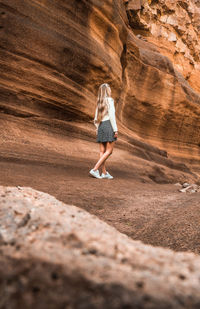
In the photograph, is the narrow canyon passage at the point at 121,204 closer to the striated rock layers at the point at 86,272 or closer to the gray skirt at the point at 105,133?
the gray skirt at the point at 105,133

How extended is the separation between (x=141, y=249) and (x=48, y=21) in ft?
21.0

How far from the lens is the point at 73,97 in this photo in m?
6.64

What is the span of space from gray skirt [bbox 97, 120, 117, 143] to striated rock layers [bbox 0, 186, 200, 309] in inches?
172

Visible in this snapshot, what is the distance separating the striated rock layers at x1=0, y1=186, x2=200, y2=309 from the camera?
638 mm

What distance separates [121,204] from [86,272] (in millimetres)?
2687

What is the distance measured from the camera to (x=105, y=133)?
5359 millimetres

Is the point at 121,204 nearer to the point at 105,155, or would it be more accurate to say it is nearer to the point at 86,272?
the point at 105,155

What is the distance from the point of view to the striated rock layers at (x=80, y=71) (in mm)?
5480

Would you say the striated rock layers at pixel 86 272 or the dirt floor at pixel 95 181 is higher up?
the striated rock layers at pixel 86 272

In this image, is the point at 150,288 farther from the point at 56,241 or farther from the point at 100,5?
the point at 100,5

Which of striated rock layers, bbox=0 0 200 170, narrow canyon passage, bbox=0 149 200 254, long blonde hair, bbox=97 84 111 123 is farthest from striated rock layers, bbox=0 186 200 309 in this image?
long blonde hair, bbox=97 84 111 123

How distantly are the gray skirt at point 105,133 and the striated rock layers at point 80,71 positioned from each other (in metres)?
1.44

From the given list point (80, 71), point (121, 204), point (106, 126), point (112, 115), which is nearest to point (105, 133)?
point (106, 126)

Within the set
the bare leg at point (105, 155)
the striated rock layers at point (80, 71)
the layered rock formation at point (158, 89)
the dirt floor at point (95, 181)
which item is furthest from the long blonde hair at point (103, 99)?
the layered rock formation at point (158, 89)
